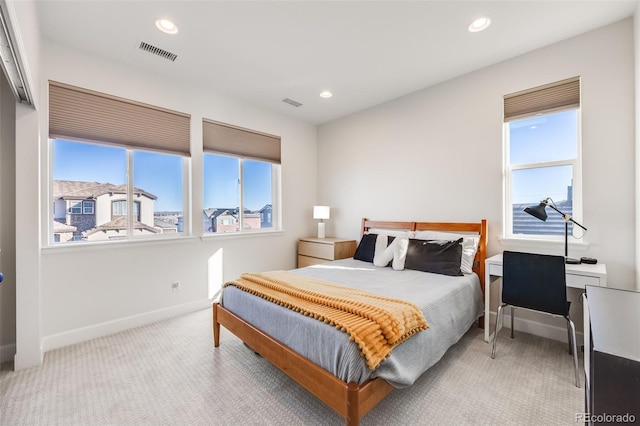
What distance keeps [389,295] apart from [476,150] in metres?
2.03

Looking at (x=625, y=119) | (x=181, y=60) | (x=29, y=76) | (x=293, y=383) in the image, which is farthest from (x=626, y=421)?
(x=181, y=60)

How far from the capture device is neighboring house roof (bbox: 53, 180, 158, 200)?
2.57 meters

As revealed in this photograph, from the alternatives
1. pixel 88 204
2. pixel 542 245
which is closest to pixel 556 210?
pixel 542 245

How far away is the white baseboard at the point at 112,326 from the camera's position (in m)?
2.45

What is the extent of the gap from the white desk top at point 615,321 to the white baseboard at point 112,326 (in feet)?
11.5

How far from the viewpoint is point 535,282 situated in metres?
2.09

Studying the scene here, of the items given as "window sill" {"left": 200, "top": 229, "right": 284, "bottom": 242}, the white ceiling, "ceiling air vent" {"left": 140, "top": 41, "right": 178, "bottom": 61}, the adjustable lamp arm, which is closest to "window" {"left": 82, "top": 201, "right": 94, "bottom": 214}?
"window sill" {"left": 200, "top": 229, "right": 284, "bottom": 242}

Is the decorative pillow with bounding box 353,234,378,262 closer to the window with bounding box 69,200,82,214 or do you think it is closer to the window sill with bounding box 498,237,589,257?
the window sill with bounding box 498,237,589,257

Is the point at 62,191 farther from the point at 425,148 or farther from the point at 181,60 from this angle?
the point at 425,148

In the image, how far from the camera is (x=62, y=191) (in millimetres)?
2584

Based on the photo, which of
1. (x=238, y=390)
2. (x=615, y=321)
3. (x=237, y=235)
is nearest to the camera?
(x=615, y=321)

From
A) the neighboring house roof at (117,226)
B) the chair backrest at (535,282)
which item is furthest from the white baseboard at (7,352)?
the chair backrest at (535,282)

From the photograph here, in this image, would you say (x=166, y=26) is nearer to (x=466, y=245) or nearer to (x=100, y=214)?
(x=100, y=214)

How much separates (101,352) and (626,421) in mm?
3214
